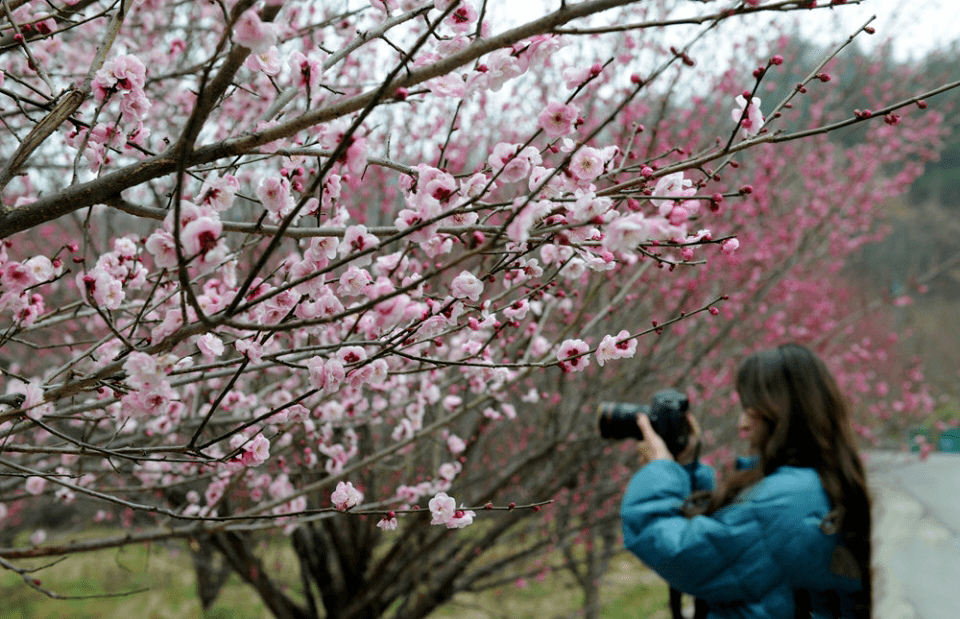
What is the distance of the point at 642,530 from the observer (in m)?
2.10

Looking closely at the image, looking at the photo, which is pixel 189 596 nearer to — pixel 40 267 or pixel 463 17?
pixel 40 267

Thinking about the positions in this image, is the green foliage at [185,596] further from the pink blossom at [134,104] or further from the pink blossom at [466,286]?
the pink blossom at [134,104]

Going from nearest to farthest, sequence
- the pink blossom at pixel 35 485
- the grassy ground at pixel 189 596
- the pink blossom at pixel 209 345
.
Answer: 1. the pink blossom at pixel 209 345
2. the pink blossom at pixel 35 485
3. the grassy ground at pixel 189 596

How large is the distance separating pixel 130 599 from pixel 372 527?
593 cm

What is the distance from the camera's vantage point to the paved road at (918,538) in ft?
19.3

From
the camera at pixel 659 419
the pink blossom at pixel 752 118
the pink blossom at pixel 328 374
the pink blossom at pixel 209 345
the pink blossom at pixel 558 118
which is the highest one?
the pink blossom at pixel 558 118

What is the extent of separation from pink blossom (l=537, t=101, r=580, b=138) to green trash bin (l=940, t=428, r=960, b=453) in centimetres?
1430

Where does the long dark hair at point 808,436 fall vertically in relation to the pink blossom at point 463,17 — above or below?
below

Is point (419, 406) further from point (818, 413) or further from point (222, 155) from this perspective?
point (222, 155)

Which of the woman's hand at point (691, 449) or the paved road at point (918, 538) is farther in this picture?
the paved road at point (918, 538)

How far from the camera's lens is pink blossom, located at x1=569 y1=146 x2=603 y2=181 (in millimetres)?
1226

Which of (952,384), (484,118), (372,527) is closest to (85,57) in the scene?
(484,118)

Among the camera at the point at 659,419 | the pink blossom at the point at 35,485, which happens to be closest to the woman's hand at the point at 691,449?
the camera at the point at 659,419

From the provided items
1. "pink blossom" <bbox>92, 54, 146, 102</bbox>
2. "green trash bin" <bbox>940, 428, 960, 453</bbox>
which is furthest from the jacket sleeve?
"green trash bin" <bbox>940, 428, 960, 453</bbox>
